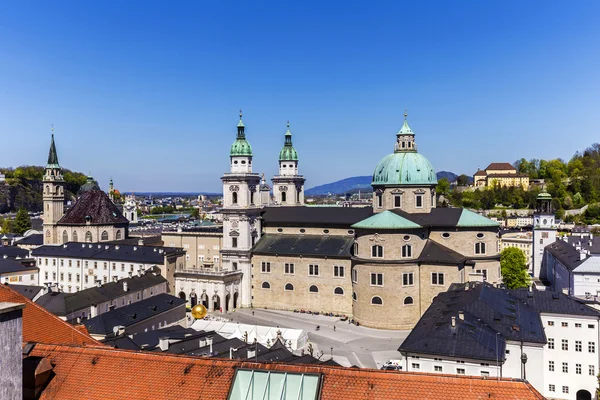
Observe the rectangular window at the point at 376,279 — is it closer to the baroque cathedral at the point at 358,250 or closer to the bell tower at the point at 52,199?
the baroque cathedral at the point at 358,250

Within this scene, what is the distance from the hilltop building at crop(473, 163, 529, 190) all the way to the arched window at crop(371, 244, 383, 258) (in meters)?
110

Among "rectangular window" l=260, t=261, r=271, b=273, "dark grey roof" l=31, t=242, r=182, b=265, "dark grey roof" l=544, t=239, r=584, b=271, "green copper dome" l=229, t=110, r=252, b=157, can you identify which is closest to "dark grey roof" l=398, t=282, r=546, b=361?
"dark grey roof" l=544, t=239, r=584, b=271

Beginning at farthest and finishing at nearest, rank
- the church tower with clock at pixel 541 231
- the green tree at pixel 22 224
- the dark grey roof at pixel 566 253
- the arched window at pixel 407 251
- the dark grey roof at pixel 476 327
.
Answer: the green tree at pixel 22 224 < the church tower with clock at pixel 541 231 < the dark grey roof at pixel 566 253 < the arched window at pixel 407 251 < the dark grey roof at pixel 476 327

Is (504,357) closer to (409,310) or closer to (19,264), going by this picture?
(409,310)

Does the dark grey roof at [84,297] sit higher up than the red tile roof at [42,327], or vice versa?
the red tile roof at [42,327]

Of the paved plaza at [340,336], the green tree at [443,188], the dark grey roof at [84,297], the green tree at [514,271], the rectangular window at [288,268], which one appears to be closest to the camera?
the paved plaza at [340,336]

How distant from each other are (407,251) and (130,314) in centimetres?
2752

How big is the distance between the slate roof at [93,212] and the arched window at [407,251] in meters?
49.2

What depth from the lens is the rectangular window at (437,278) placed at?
182 feet

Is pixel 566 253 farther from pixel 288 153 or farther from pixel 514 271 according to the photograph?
pixel 288 153

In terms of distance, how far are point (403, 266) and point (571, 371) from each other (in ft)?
65.7

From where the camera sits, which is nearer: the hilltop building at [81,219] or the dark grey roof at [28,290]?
the dark grey roof at [28,290]

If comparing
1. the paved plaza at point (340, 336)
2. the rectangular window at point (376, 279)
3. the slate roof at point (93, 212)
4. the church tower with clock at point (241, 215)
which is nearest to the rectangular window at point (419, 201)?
the rectangular window at point (376, 279)

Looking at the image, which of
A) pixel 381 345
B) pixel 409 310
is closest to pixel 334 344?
pixel 381 345
